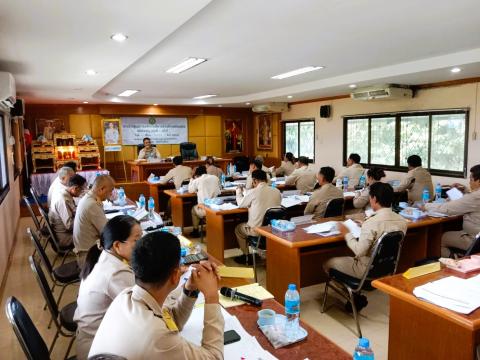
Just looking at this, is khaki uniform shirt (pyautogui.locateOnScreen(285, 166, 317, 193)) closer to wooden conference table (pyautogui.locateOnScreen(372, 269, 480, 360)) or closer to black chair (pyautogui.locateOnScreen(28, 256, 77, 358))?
wooden conference table (pyautogui.locateOnScreen(372, 269, 480, 360))

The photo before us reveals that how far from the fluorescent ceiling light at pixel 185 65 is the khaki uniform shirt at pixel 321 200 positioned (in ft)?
7.46

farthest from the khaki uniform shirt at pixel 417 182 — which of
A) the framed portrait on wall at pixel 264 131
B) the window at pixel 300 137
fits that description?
the framed portrait on wall at pixel 264 131

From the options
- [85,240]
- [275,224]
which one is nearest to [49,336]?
[85,240]

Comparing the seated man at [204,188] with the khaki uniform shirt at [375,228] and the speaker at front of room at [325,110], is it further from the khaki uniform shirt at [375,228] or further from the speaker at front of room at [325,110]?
the speaker at front of room at [325,110]

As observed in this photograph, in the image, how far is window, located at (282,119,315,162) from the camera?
32.0ft

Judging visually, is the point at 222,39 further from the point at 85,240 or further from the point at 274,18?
the point at 85,240

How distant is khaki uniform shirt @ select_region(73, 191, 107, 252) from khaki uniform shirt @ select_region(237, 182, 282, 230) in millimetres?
1581

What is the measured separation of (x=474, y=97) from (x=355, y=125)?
2.76 metres

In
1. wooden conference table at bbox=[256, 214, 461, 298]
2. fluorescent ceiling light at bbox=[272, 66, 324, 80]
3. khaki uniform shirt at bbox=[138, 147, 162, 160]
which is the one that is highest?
fluorescent ceiling light at bbox=[272, 66, 324, 80]

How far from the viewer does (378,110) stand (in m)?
7.56

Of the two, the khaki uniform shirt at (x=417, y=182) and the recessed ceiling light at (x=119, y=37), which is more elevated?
the recessed ceiling light at (x=119, y=37)

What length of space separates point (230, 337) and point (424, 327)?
117 cm

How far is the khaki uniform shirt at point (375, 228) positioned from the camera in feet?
9.21

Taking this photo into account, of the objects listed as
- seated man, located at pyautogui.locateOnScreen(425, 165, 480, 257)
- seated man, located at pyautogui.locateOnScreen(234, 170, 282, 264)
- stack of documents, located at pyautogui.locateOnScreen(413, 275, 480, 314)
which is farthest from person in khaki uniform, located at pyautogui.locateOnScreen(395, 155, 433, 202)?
stack of documents, located at pyautogui.locateOnScreen(413, 275, 480, 314)
